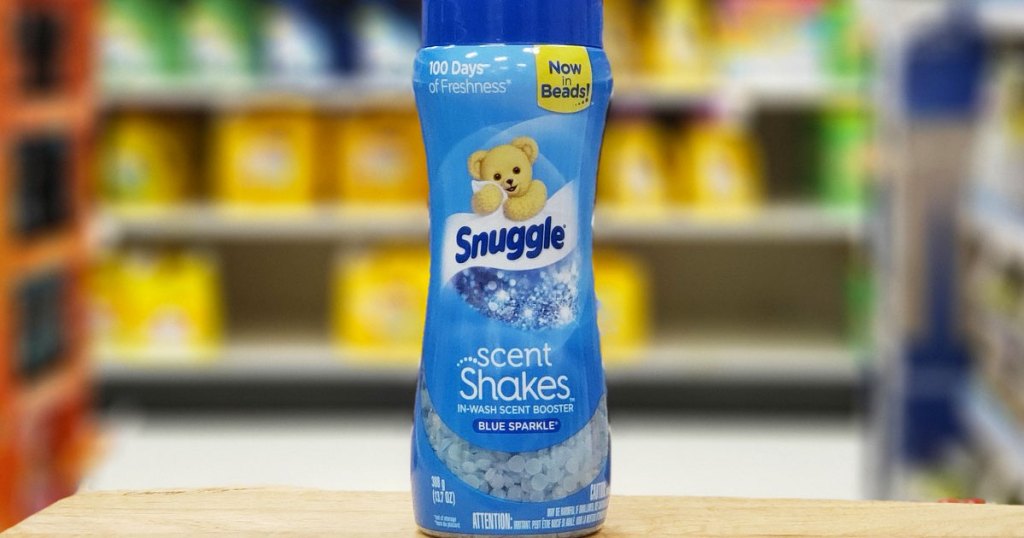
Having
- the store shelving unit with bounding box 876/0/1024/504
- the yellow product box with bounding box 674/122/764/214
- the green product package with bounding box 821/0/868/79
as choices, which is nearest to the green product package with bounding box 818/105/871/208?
the green product package with bounding box 821/0/868/79

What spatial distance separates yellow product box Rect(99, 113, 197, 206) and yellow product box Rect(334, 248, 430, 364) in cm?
66

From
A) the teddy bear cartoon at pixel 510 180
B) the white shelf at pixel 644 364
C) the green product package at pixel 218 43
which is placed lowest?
the white shelf at pixel 644 364

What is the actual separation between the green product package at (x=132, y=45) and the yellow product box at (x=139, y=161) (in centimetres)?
19

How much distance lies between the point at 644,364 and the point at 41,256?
2055mm

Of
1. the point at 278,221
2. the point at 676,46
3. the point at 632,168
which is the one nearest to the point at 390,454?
the point at 278,221

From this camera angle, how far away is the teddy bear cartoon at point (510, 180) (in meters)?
0.72

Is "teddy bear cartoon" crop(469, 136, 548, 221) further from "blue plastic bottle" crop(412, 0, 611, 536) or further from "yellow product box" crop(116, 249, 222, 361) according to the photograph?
"yellow product box" crop(116, 249, 222, 361)

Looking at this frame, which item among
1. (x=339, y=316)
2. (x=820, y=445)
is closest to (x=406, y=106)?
(x=339, y=316)

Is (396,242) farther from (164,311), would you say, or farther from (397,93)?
(164,311)

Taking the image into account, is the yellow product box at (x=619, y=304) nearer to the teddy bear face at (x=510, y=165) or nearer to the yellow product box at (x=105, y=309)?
the yellow product box at (x=105, y=309)

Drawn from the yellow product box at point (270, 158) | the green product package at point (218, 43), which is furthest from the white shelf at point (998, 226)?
the green product package at point (218, 43)

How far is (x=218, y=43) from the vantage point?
4.31 m

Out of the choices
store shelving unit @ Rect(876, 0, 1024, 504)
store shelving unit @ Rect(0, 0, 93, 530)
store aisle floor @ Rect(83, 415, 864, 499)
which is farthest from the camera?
store aisle floor @ Rect(83, 415, 864, 499)

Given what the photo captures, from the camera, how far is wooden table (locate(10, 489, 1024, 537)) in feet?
2.28
